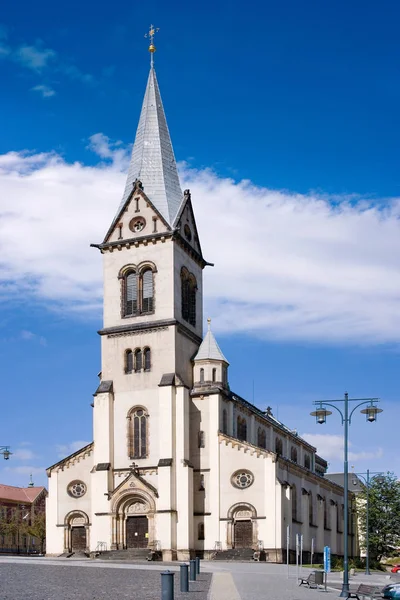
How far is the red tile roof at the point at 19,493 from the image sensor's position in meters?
139

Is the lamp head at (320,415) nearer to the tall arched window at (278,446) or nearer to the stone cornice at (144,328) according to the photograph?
the stone cornice at (144,328)

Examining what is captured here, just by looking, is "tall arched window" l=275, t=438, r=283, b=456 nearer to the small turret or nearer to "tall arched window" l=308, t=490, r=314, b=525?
"tall arched window" l=308, t=490, r=314, b=525

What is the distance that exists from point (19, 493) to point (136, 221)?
84.0m

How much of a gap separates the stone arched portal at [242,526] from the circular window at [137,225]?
24555 mm

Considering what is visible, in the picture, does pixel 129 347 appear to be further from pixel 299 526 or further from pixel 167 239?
pixel 299 526

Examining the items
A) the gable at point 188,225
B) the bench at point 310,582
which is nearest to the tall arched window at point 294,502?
the gable at point 188,225

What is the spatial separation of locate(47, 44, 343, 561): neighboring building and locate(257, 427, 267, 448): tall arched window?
348 cm

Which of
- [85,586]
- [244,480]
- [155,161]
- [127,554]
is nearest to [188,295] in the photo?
[155,161]

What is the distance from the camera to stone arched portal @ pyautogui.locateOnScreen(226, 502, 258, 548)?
65.9m

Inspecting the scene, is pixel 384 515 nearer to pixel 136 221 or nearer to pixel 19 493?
pixel 136 221

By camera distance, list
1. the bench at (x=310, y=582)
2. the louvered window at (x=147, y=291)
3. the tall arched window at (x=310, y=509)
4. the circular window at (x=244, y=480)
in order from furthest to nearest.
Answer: the tall arched window at (x=310, y=509)
the louvered window at (x=147, y=291)
the circular window at (x=244, y=480)
the bench at (x=310, y=582)

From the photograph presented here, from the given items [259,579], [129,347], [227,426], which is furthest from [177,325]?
[259,579]

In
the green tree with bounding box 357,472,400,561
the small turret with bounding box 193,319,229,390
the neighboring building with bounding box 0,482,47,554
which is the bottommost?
→ the neighboring building with bounding box 0,482,47,554

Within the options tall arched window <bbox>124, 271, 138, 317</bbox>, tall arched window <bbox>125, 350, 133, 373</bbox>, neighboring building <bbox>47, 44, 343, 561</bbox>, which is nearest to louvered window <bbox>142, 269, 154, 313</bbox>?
neighboring building <bbox>47, 44, 343, 561</bbox>
